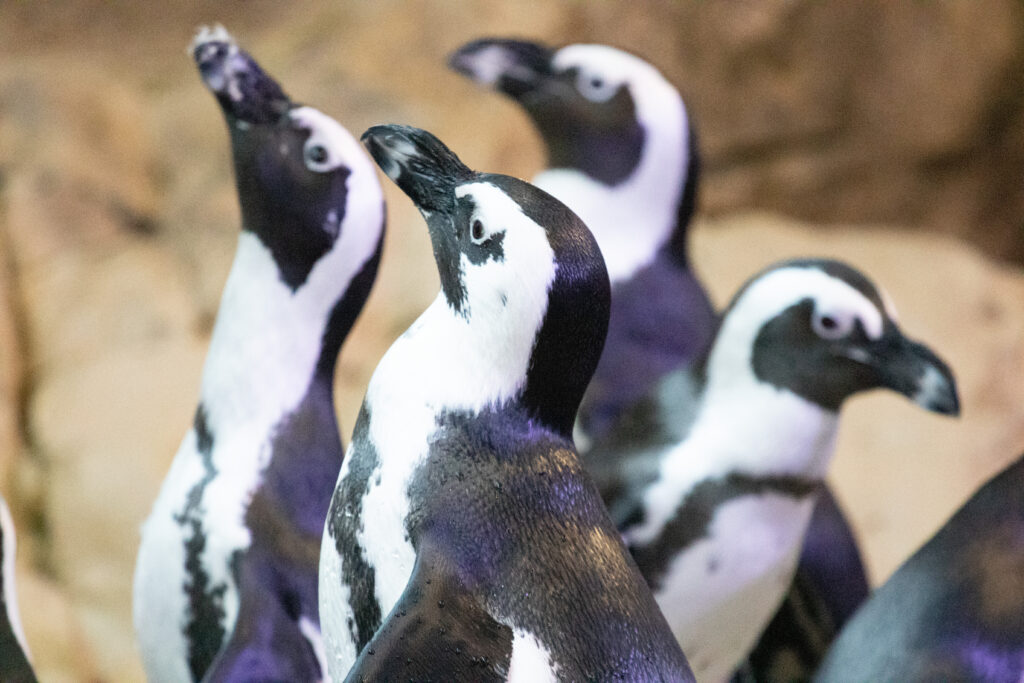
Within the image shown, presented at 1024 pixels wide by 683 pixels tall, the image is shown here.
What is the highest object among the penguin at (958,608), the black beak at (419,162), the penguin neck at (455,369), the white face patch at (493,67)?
the white face patch at (493,67)

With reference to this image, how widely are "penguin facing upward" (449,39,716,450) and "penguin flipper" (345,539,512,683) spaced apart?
1100 millimetres

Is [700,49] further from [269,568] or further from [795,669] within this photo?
[269,568]

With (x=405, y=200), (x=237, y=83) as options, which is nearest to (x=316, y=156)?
(x=237, y=83)

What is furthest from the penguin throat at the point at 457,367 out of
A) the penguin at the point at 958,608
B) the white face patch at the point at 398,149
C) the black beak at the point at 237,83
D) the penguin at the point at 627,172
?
the penguin at the point at 627,172

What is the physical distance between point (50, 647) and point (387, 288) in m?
1.14

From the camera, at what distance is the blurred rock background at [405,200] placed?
2.89m

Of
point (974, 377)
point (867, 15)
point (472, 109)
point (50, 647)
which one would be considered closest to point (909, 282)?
point (974, 377)

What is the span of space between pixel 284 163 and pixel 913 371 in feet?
2.66

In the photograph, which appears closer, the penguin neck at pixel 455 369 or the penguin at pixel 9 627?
the penguin neck at pixel 455 369

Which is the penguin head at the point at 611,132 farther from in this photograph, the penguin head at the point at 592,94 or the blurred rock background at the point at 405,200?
the blurred rock background at the point at 405,200

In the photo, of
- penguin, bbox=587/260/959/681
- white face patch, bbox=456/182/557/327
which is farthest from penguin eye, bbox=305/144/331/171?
penguin, bbox=587/260/959/681

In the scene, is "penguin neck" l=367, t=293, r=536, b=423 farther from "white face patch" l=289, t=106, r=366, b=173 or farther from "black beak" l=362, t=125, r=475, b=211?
"white face patch" l=289, t=106, r=366, b=173

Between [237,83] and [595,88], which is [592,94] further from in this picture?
[237,83]

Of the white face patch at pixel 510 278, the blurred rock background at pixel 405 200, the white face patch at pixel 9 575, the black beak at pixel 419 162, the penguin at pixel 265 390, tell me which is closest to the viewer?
the white face patch at pixel 510 278
